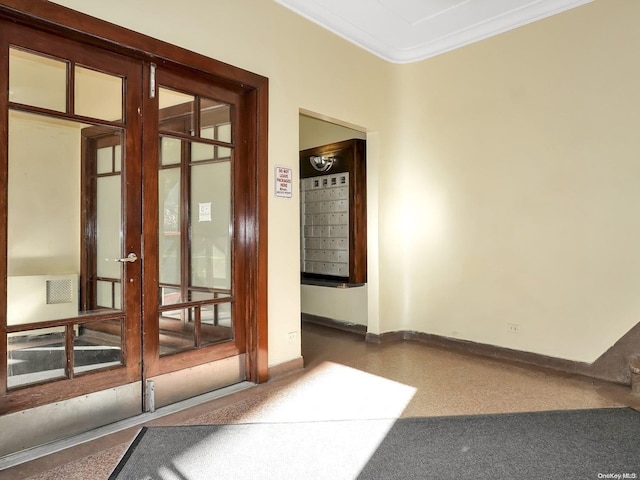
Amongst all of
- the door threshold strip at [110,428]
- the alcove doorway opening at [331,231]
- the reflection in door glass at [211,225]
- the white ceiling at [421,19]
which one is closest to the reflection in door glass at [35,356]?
the door threshold strip at [110,428]

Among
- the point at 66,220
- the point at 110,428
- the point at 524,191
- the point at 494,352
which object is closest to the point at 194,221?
the point at 66,220

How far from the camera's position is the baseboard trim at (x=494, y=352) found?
142 inches

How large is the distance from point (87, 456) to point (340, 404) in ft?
5.09

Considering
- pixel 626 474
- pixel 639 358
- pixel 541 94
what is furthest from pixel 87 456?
pixel 541 94

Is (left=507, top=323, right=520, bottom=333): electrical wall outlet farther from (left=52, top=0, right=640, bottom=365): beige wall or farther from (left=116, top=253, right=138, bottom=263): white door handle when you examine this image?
(left=116, top=253, right=138, bottom=263): white door handle

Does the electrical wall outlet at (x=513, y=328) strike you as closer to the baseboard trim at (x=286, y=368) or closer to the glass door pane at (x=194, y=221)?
the baseboard trim at (x=286, y=368)

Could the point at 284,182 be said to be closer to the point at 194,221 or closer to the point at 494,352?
the point at 194,221

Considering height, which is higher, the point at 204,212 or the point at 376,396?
the point at 204,212

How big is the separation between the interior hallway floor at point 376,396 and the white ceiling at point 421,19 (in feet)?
10.3

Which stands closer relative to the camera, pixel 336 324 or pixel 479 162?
pixel 479 162

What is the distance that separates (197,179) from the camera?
3164 mm

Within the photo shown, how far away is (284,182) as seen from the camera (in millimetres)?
3617

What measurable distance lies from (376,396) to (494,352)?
1.66 metres

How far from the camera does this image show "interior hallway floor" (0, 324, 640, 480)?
2297 millimetres
